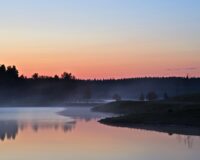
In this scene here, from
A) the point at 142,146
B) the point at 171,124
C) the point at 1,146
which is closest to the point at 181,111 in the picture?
the point at 171,124

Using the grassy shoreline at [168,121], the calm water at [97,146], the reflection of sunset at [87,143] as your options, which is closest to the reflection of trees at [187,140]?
the calm water at [97,146]

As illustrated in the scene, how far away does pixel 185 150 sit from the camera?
112ft

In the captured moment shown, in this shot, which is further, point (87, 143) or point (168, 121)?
point (168, 121)

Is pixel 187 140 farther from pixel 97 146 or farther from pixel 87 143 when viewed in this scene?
pixel 87 143

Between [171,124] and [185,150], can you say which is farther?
[171,124]

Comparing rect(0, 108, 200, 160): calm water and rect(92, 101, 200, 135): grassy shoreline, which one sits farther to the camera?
rect(92, 101, 200, 135): grassy shoreline

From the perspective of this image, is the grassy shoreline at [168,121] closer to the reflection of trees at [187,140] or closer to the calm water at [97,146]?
the reflection of trees at [187,140]

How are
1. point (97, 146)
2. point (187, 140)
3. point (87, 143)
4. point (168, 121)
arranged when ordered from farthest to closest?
point (168, 121), point (187, 140), point (87, 143), point (97, 146)

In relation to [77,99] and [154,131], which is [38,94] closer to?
[77,99]

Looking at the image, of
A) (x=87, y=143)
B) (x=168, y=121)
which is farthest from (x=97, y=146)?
(x=168, y=121)

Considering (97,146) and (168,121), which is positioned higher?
(168,121)

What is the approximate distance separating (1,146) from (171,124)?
930 inches

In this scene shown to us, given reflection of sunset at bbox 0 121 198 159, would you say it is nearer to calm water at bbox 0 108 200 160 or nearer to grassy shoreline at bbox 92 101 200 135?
calm water at bbox 0 108 200 160

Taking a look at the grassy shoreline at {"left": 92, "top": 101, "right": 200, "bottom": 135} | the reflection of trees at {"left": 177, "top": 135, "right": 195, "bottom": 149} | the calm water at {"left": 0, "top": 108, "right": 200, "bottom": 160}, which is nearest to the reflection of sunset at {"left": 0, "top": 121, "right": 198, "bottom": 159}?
the calm water at {"left": 0, "top": 108, "right": 200, "bottom": 160}
